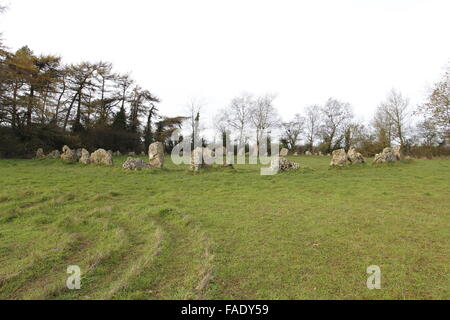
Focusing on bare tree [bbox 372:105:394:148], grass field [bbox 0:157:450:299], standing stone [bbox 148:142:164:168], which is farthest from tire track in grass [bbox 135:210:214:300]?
bare tree [bbox 372:105:394:148]

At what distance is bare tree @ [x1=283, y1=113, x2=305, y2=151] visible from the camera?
4597 centimetres

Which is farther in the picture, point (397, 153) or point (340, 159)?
point (397, 153)

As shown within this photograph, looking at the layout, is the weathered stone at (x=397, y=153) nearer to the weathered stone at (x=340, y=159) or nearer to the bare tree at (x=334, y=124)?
the weathered stone at (x=340, y=159)

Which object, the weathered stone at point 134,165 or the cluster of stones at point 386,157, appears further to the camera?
the cluster of stones at point 386,157

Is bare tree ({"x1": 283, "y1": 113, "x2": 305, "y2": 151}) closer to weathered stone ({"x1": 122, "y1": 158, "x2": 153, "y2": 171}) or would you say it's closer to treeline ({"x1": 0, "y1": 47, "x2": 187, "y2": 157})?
treeline ({"x1": 0, "y1": 47, "x2": 187, "y2": 157})

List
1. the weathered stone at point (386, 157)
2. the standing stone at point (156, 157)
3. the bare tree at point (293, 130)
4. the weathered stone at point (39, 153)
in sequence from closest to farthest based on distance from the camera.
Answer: the standing stone at point (156, 157) < the weathered stone at point (386, 157) < the weathered stone at point (39, 153) < the bare tree at point (293, 130)

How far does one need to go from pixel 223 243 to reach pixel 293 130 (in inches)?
1749

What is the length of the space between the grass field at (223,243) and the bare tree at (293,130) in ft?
123

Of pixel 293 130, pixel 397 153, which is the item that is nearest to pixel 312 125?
pixel 293 130

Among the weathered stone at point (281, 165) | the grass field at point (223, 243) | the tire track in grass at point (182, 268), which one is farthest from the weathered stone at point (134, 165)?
the tire track in grass at point (182, 268)

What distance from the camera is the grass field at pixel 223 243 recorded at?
299cm

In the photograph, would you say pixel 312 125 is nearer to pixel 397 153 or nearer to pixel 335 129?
pixel 335 129

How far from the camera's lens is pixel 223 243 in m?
4.37
